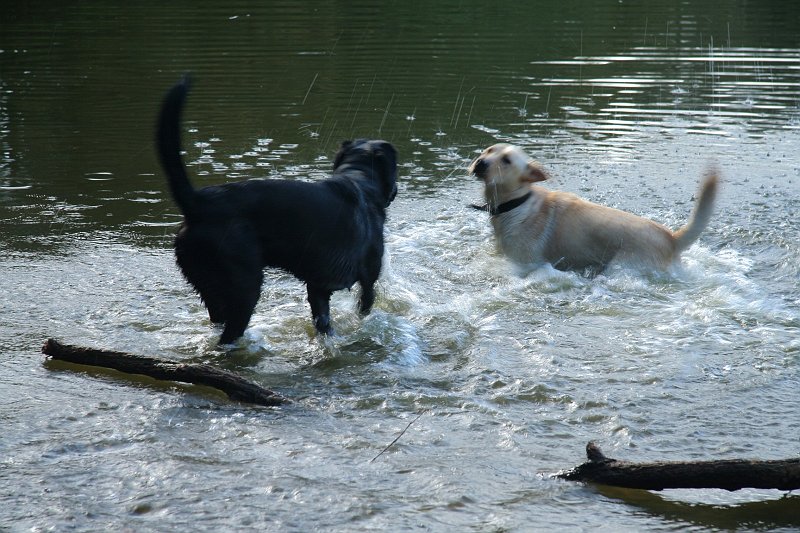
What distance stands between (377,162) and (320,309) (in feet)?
3.48

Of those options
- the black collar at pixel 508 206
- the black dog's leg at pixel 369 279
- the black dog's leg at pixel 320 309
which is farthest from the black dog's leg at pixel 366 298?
the black collar at pixel 508 206

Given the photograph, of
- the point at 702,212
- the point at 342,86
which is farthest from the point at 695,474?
the point at 342,86

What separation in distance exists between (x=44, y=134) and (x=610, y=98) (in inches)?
280

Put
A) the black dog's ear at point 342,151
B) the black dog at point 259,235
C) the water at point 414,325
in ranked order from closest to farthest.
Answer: the water at point 414,325, the black dog at point 259,235, the black dog's ear at point 342,151

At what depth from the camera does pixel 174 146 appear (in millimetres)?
4445

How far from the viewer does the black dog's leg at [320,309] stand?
523 cm

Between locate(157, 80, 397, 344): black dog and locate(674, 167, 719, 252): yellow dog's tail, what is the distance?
2191 mm

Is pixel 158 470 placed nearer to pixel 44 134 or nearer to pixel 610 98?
pixel 44 134

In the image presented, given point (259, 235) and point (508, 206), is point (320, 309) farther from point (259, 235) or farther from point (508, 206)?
point (508, 206)

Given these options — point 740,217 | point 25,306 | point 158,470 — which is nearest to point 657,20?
point 740,217

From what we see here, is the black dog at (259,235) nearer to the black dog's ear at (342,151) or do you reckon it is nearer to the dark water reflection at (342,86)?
the black dog's ear at (342,151)

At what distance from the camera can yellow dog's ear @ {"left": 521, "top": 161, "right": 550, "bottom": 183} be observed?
21.6ft

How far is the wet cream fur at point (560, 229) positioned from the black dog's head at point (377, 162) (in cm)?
104

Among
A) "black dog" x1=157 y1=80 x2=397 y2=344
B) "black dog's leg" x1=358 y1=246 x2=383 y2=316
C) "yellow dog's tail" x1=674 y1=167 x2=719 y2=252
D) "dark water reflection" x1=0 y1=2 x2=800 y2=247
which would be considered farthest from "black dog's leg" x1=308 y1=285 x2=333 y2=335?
"yellow dog's tail" x1=674 y1=167 x2=719 y2=252
